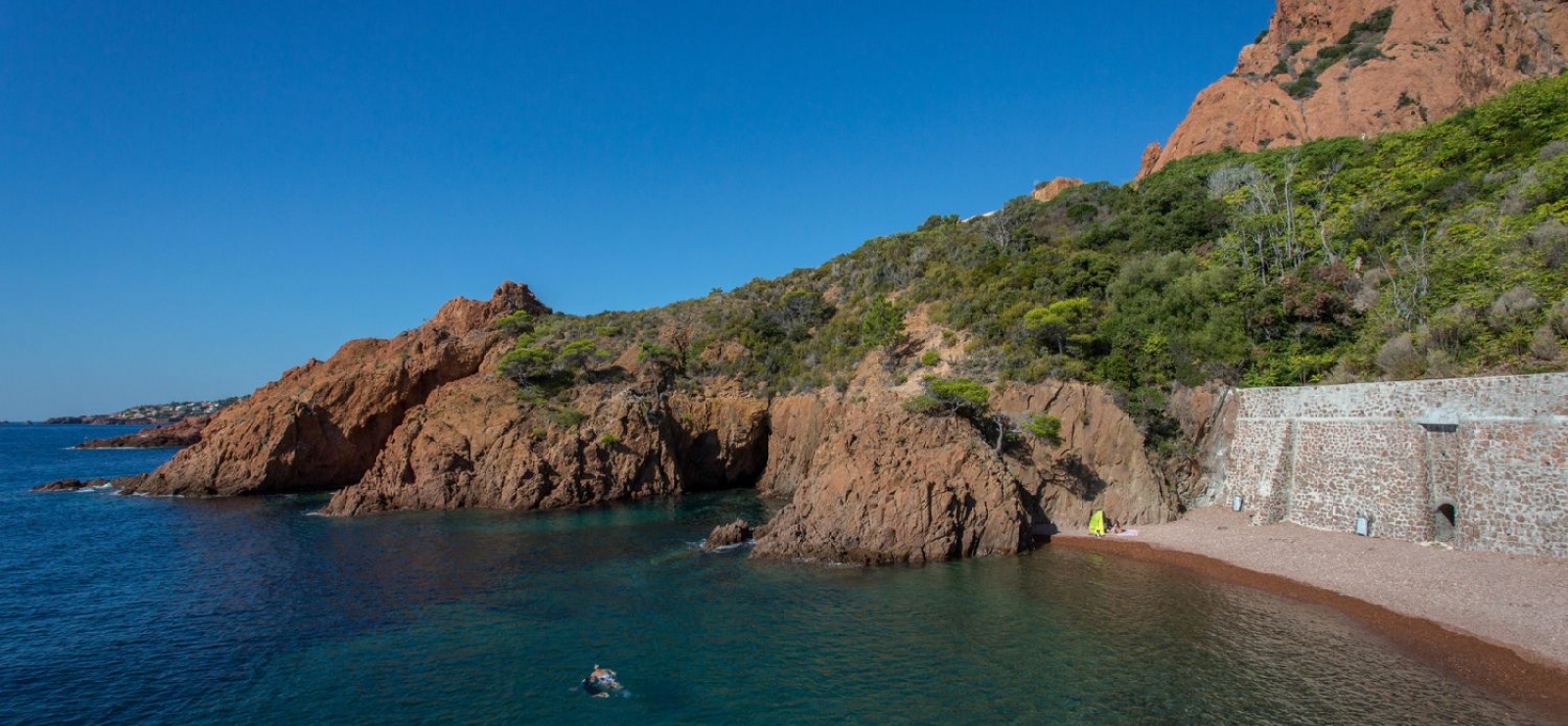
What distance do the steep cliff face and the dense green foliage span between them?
10.6 ft

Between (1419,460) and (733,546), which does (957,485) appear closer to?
(733,546)

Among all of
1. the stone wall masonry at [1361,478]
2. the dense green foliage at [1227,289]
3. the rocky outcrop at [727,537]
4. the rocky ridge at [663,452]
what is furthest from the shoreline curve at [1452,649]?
the rocky outcrop at [727,537]

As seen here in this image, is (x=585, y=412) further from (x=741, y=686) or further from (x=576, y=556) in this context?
(x=741, y=686)

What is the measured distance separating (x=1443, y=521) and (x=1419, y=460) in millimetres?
1897

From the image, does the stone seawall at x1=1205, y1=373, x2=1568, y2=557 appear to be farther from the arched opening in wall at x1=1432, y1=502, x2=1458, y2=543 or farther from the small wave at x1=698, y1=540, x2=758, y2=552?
the small wave at x1=698, y1=540, x2=758, y2=552

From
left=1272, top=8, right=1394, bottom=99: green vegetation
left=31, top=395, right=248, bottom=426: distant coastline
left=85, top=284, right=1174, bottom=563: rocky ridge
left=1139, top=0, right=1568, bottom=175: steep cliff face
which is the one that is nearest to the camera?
left=85, top=284, right=1174, bottom=563: rocky ridge

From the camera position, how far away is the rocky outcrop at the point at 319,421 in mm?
43188

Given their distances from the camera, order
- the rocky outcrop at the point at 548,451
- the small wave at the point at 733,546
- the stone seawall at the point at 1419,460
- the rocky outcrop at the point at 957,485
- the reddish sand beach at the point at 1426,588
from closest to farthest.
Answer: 1. the reddish sand beach at the point at 1426,588
2. the stone seawall at the point at 1419,460
3. the rocky outcrop at the point at 957,485
4. the small wave at the point at 733,546
5. the rocky outcrop at the point at 548,451

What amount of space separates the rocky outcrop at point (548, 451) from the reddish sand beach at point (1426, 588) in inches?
1000

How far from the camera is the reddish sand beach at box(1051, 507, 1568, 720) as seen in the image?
15154 millimetres

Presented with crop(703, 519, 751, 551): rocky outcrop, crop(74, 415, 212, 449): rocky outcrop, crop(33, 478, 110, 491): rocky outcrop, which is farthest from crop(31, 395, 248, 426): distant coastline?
crop(703, 519, 751, 551): rocky outcrop

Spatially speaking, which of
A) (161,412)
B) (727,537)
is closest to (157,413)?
(161,412)

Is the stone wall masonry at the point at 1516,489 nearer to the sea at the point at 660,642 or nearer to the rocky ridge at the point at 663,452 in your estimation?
the sea at the point at 660,642

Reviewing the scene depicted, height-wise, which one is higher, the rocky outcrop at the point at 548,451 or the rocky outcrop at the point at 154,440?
the rocky outcrop at the point at 548,451
